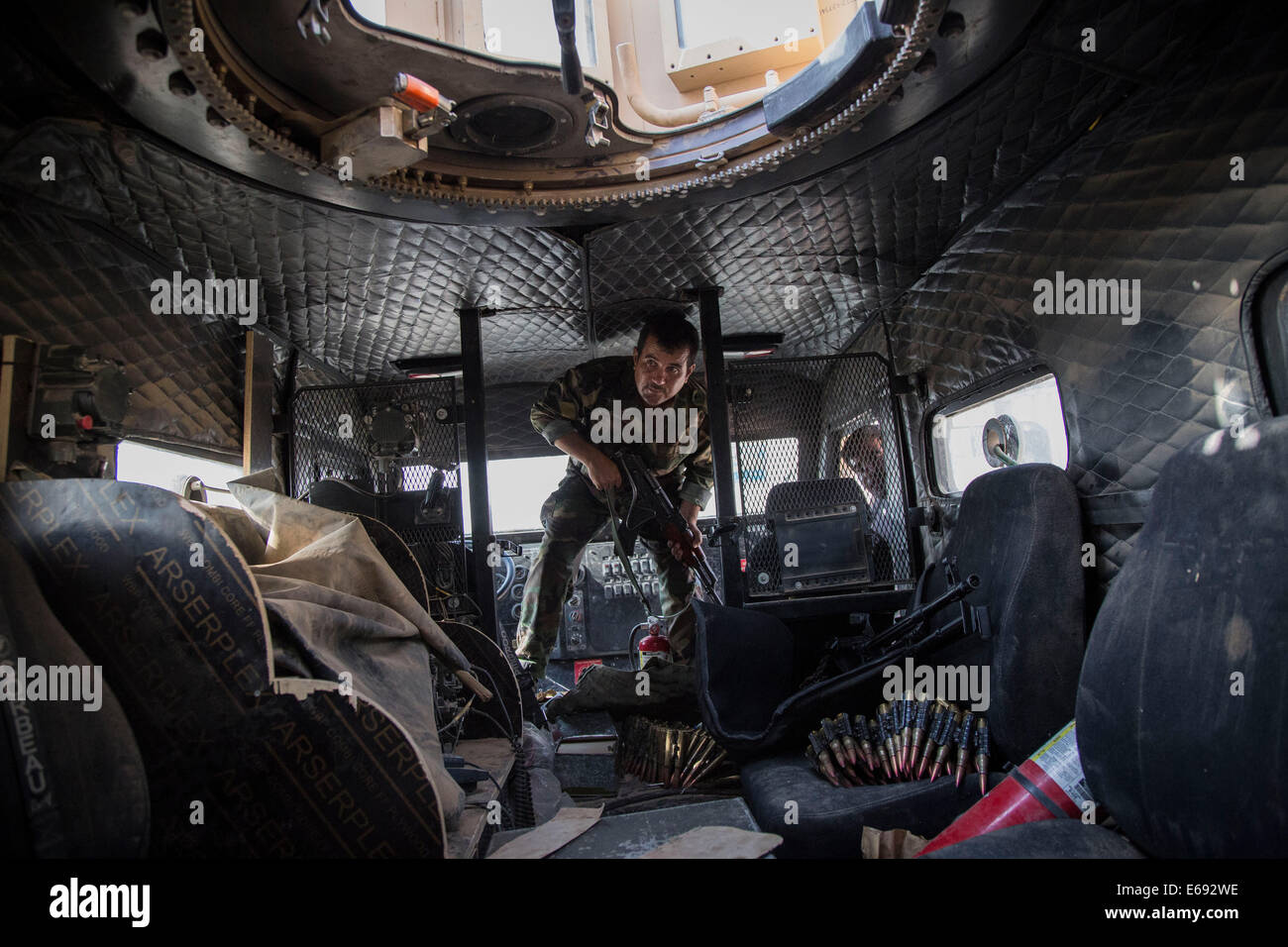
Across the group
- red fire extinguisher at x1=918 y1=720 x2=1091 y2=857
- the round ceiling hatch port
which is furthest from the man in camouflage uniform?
red fire extinguisher at x1=918 y1=720 x2=1091 y2=857

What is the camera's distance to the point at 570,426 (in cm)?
415

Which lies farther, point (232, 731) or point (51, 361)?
point (51, 361)

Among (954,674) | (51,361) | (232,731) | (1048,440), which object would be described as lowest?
(954,674)

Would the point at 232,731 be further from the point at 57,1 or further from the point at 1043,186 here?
the point at 1043,186

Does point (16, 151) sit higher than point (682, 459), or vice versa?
point (16, 151)

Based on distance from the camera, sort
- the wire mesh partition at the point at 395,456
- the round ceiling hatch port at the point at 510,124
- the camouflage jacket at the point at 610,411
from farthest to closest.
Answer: the camouflage jacket at the point at 610,411 < the wire mesh partition at the point at 395,456 < the round ceiling hatch port at the point at 510,124

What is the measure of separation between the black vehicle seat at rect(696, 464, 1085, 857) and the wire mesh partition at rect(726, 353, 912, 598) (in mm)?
672

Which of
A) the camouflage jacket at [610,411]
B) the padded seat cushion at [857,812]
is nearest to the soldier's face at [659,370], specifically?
the camouflage jacket at [610,411]

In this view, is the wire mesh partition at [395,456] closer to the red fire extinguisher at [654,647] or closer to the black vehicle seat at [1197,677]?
the red fire extinguisher at [654,647]

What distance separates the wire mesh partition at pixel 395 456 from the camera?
4.09 meters

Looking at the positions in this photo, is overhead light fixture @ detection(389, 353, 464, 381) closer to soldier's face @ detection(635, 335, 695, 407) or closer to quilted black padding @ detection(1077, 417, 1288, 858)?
soldier's face @ detection(635, 335, 695, 407)

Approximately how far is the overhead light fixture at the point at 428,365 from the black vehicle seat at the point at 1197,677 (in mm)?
4174

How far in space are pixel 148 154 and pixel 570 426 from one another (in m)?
2.24

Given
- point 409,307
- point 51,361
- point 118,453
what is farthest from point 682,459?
point 51,361
